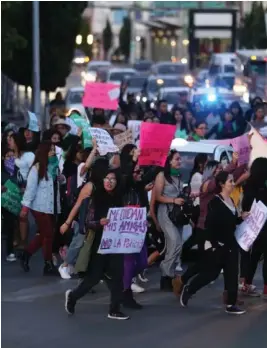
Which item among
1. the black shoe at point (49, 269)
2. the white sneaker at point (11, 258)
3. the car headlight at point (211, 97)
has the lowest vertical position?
the white sneaker at point (11, 258)

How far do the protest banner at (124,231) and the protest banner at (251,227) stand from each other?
884 millimetres

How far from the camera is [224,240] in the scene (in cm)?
959

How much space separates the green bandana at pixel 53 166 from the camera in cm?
1173

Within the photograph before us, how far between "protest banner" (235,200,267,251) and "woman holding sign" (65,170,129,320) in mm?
1136

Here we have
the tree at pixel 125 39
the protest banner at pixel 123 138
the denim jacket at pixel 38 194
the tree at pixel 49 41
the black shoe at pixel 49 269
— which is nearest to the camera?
the denim jacket at pixel 38 194

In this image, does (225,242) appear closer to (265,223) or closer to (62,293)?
(265,223)

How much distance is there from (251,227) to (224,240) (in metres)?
0.30

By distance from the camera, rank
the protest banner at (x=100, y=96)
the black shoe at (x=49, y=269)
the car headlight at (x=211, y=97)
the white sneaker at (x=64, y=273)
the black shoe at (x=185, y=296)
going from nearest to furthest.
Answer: the black shoe at (x=185, y=296) → the white sneaker at (x=64, y=273) → the black shoe at (x=49, y=269) → the protest banner at (x=100, y=96) → the car headlight at (x=211, y=97)

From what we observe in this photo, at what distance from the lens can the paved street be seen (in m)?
8.68

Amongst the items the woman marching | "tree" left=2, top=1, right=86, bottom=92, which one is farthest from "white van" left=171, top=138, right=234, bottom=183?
"tree" left=2, top=1, right=86, bottom=92

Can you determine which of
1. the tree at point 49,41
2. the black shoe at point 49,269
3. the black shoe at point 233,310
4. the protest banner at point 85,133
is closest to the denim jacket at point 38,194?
the black shoe at point 49,269

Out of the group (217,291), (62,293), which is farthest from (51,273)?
(217,291)

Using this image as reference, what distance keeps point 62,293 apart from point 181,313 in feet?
4.93

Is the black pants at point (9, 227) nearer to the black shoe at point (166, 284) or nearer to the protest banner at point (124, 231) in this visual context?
the black shoe at point (166, 284)
